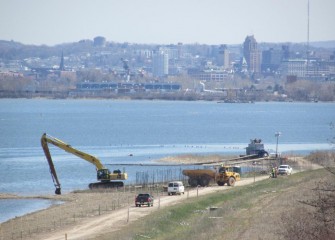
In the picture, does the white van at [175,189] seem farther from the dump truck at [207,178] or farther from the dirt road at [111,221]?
the dump truck at [207,178]

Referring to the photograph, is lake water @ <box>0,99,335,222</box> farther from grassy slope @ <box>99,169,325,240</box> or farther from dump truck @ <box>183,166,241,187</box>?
grassy slope @ <box>99,169,325,240</box>

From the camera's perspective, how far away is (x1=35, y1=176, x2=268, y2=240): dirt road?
131 feet

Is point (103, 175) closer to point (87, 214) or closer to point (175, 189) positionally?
point (175, 189)

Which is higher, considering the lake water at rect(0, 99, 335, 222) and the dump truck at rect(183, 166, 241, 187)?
the dump truck at rect(183, 166, 241, 187)

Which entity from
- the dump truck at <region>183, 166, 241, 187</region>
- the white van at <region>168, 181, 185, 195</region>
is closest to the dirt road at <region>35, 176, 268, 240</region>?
the white van at <region>168, 181, 185, 195</region>

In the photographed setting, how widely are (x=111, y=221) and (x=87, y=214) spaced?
4029mm

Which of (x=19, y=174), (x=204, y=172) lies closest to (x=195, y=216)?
(x=204, y=172)

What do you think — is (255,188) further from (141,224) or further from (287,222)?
(287,222)

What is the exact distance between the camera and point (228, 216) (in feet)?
141

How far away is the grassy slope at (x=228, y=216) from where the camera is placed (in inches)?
1481

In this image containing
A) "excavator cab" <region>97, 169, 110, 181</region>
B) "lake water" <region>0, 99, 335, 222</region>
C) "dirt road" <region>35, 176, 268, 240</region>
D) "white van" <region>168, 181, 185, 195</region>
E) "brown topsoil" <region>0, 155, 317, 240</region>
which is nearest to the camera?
"dirt road" <region>35, 176, 268, 240</region>

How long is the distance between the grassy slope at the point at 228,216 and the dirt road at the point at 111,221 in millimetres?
808

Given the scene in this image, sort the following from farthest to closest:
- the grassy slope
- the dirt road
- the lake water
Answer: the lake water, the dirt road, the grassy slope

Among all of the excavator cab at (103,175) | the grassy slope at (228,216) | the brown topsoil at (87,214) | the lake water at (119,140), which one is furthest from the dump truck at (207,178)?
the lake water at (119,140)
